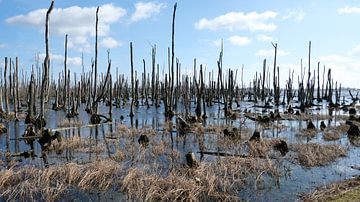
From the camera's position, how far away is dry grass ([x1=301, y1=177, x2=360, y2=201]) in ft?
26.5

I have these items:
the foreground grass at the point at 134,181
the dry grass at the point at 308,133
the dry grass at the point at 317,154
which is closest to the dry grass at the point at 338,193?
the foreground grass at the point at 134,181

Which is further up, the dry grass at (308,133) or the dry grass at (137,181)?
the dry grass at (308,133)

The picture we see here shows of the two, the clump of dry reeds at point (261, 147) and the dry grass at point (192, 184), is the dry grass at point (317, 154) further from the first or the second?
the dry grass at point (192, 184)

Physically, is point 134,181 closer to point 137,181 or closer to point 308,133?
point 137,181

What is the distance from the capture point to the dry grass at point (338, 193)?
8089mm

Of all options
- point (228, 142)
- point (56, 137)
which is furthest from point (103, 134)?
point (228, 142)

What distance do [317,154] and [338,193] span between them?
5052 millimetres

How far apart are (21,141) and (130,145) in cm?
600

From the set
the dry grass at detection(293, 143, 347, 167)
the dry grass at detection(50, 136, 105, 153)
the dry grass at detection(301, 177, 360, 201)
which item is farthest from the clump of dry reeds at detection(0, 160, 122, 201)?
the dry grass at detection(293, 143, 347, 167)

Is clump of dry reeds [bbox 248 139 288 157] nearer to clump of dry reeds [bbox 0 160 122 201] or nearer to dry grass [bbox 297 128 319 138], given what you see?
dry grass [bbox 297 128 319 138]

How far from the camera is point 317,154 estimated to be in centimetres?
1348

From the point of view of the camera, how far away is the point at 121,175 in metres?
10.5

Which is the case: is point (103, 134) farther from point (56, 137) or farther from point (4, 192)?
point (4, 192)

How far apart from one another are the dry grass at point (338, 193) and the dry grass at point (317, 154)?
8.93 feet
